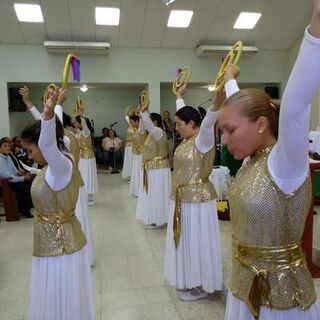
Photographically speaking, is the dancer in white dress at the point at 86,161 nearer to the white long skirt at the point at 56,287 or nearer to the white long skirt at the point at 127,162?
the white long skirt at the point at 127,162

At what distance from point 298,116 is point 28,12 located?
24.6ft

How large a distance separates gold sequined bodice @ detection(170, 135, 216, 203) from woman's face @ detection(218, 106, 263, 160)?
4.33 feet

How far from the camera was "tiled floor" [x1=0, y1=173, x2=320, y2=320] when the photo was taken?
8.11 ft

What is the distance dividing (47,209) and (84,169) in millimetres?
4073

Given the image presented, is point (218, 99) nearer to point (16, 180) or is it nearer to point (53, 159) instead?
point (53, 159)

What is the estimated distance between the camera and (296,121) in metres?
0.84

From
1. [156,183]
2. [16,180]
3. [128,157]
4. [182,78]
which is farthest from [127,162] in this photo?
[182,78]

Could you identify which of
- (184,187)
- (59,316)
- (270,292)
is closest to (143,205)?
(184,187)

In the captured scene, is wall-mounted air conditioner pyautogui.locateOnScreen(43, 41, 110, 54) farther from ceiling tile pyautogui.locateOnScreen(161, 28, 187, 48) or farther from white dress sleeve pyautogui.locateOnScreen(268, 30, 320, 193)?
white dress sleeve pyautogui.locateOnScreen(268, 30, 320, 193)

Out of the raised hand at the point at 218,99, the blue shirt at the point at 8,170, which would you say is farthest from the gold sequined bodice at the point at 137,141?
the raised hand at the point at 218,99

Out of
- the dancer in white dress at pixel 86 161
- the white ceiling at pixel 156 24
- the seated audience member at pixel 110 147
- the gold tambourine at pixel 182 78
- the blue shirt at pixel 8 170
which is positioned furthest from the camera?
the seated audience member at pixel 110 147

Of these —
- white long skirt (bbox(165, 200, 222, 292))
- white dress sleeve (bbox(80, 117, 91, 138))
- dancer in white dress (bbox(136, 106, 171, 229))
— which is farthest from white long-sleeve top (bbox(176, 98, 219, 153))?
white dress sleeve (bbox(80, 117, 91, 138))

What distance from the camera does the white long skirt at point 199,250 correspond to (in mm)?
2455

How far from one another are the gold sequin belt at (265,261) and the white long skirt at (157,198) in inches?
125
